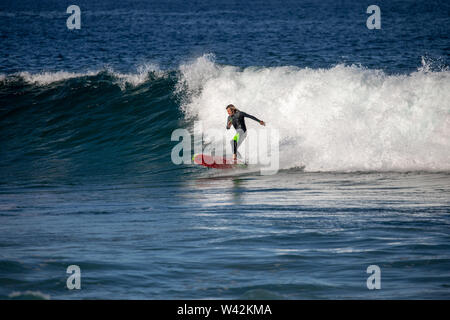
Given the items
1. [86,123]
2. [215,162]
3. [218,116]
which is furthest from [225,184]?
[86,123]

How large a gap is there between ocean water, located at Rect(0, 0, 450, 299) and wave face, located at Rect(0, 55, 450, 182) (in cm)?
5

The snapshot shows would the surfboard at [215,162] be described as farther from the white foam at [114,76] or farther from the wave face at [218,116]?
the white foam at [114,76]

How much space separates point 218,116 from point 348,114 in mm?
4296

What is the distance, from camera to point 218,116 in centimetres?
1794

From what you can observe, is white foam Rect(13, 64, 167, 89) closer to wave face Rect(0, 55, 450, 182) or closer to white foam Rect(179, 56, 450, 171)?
wave face Rect(0, 55, 450, 182)

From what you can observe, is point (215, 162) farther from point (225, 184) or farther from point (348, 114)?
point (348, 114)

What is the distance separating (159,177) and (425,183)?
5867 millimetres

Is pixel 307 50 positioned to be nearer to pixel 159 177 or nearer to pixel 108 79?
pixel 108 79

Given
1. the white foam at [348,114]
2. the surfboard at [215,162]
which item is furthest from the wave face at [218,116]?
the surfboard at [215,162]

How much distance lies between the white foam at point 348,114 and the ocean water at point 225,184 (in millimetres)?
45

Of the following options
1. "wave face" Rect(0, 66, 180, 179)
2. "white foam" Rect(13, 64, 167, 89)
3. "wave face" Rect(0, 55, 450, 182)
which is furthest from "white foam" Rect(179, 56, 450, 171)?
"white foam" Rect(13, 64, 167, 89)

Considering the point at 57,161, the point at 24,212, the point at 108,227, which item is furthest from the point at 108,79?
the point at 108,227

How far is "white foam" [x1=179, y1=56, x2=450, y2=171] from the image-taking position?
522 inches

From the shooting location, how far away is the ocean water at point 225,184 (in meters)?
5.40
